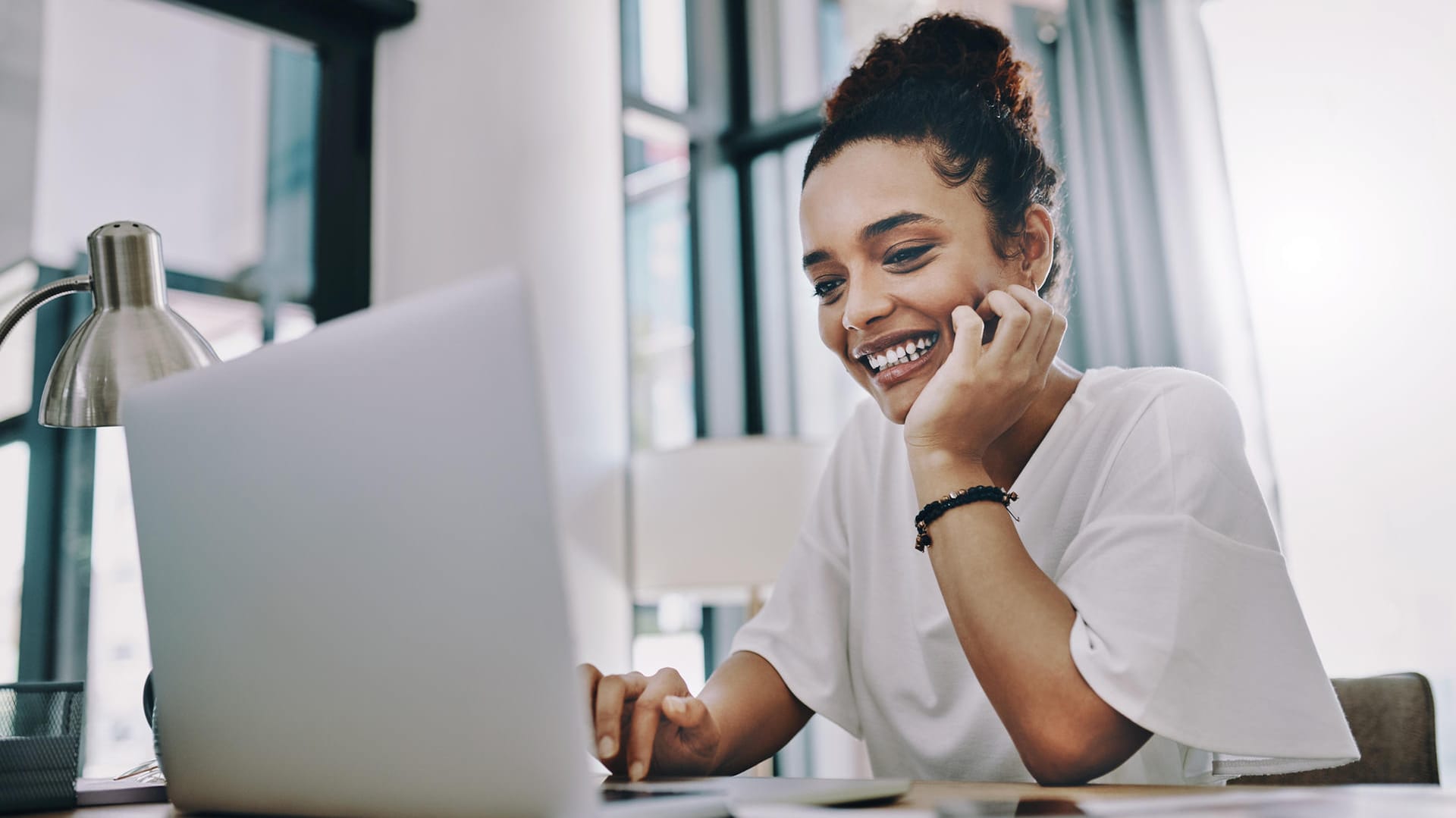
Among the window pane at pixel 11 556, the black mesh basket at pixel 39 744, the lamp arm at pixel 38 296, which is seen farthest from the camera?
the window pane at pixel 11 556

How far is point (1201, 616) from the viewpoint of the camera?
34.0 inches

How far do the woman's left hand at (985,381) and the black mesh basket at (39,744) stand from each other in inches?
28.4

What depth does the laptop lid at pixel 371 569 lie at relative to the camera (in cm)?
50

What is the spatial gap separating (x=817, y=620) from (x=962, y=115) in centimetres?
59

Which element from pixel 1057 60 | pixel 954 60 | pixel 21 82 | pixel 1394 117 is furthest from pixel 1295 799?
pixel 21 82

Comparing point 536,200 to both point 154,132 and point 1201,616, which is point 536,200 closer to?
point 154,132

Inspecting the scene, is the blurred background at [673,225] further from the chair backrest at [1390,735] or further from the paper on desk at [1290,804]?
the paper on desk at [1290,804]

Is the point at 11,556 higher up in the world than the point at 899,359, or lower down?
lower down

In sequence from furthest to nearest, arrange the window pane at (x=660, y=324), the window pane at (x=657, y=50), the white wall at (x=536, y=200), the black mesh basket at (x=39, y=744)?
the window pane at (x=657, y=50) → the window pane at (x=660, y=324) → the white wall at (x=536, y=200) → the black mesh basket at (x=39, y=744)

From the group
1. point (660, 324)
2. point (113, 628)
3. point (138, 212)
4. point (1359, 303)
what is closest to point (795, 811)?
point (1359, 303)

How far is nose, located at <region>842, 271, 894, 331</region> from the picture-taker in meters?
1.25

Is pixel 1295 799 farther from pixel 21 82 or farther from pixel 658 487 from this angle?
pixel 21 82

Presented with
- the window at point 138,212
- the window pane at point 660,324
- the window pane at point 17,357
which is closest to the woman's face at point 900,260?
the window at point 138,212

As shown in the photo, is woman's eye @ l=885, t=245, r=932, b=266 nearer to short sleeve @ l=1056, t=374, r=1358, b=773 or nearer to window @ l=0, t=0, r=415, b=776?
short sleeve @ l=1056, t=374, r=1358, b=773
